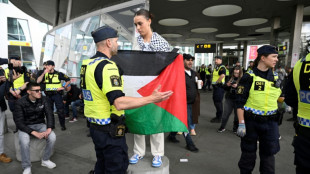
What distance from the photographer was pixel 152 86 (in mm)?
2348

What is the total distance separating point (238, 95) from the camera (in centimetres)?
248

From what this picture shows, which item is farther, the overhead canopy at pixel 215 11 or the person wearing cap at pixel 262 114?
the overhead canopy at pixel 215 11

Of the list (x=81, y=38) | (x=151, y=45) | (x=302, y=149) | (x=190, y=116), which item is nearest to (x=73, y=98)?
(x=81, y=38)

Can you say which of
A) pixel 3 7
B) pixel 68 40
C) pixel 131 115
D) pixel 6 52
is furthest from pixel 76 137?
pixel 3 7

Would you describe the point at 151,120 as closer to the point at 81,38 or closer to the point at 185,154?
the point at 185,154

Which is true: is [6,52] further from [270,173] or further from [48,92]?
[270,173]

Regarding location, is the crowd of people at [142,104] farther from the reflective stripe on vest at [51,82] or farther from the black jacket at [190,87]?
the reflective stripe on vest at [51,82]

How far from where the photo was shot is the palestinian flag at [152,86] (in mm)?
2293

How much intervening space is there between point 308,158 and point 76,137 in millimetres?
4537

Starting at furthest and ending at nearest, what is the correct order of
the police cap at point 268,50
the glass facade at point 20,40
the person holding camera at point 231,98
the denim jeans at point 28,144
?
the glass facade at point 20,40 → the person holding camera at point 231,98 → the denim jeans at point 28,144 → the police cap at point 268,50

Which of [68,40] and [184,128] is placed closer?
[184,128]

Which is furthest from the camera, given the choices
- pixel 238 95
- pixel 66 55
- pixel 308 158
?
pixel 66 55

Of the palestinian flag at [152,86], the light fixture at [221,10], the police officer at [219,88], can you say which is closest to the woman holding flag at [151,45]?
the palestinian flag at [152,86]

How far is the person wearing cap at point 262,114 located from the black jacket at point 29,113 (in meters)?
3.19
